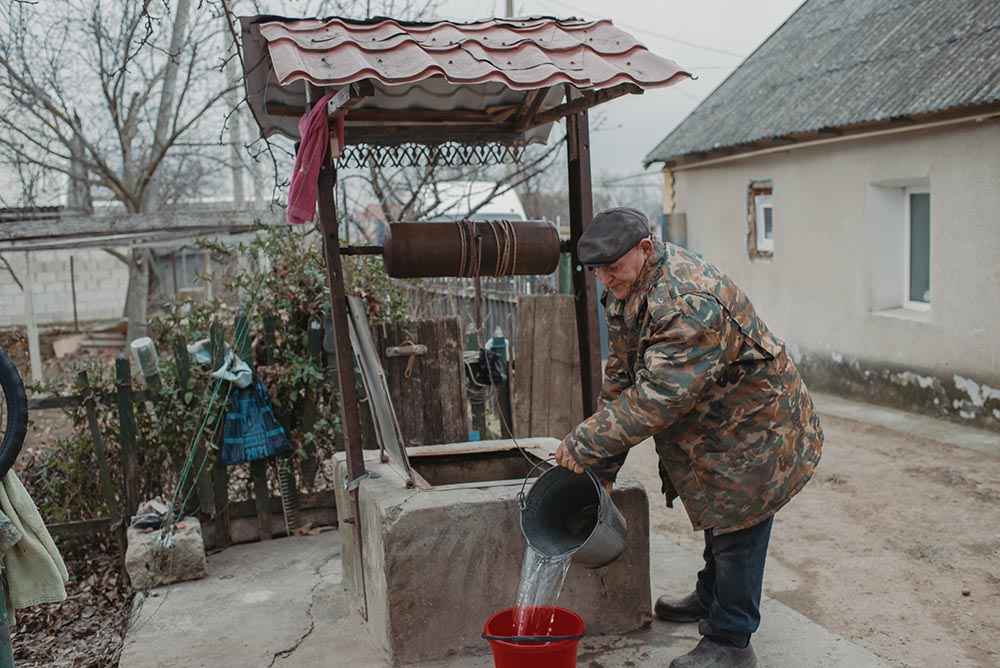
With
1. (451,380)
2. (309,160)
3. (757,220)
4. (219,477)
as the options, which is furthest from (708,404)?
(757,220)

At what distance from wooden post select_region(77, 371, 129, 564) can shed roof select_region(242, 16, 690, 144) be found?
1.78 m

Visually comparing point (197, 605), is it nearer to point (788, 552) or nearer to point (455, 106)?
point (455, 106)

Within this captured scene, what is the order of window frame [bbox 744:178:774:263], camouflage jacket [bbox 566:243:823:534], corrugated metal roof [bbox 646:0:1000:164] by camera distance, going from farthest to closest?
window frame [bbox 744:178:774:263] → corrugated metal roof [bbox 646:0:1000:164] → camouflage jacket [bbox 566:243:823:534]

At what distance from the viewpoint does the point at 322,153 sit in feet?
11.3

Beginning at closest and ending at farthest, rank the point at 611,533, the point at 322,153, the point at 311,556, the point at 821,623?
the point at 611,533 < the point at 322,153 < the point at 821,623 < the point at 311,556

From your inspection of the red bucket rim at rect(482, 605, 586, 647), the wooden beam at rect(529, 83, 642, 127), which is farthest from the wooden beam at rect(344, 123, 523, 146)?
the red bucket rim at rect(482, 605, 586, 647)

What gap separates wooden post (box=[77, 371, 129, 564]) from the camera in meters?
4.75

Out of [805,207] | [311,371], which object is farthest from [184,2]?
[805,207]

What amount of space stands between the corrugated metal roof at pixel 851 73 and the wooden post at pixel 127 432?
6510mm

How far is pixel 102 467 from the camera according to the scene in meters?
4.82

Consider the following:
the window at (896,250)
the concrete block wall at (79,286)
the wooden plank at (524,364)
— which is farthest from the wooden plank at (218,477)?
the concrete block wall at (79,286)

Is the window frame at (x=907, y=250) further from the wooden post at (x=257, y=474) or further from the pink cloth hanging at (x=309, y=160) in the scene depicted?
the pink cloth hanging at (x=309, y=160)

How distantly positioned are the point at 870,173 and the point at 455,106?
19.6ft

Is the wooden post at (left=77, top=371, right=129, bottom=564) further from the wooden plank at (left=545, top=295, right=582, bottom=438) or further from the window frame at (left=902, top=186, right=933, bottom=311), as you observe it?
the window frame at (left=902, top=186, right=933, bottom=311)
